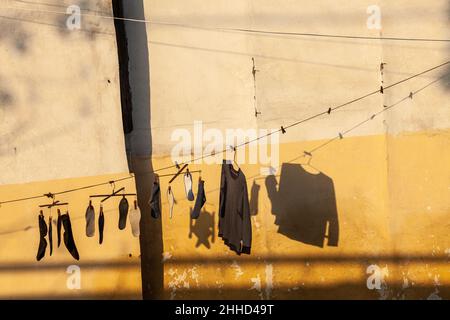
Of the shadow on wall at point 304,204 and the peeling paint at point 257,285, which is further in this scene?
the peeling paint at point 257,285

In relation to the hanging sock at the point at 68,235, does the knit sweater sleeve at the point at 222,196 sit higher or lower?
higher

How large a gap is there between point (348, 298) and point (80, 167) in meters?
3.84

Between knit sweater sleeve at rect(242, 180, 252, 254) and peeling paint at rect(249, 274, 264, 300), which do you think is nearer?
knit sweater sleeve at rect(242, 180, 252, 254)

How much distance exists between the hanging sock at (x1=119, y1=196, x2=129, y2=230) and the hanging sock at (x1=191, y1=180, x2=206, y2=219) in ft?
2.71

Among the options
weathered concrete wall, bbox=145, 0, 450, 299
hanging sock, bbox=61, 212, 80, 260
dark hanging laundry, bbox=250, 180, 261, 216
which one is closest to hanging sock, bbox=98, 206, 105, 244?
hanging sock, bbox=61, 212, 80, 260

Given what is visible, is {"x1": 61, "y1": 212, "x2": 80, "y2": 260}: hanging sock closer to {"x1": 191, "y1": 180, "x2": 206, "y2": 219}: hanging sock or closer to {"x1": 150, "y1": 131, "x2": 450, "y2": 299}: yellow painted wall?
{"x1": 150, "y1": 131, "x2": 450, "y2": 299}: yellow painted wall

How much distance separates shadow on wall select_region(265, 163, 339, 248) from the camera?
8.14 metres

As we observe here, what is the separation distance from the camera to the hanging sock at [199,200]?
7.69 m

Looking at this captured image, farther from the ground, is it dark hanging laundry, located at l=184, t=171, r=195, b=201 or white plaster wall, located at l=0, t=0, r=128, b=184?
white plaster wall, located at l=0, t=0, r=128, b=184

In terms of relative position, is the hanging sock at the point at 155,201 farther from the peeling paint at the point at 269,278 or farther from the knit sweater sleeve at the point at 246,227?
the peeling paint at the point at 269,278

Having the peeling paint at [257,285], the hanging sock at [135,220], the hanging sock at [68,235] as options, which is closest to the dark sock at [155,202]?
the hanging sock at [135,220]

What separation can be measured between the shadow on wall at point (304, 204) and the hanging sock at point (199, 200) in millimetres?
907

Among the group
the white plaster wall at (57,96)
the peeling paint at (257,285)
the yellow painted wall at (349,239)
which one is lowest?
the peeling paint at (257,285)
